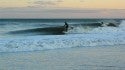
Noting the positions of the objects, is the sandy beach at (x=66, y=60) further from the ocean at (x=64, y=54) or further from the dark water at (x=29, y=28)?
the dark water at (x=29, y=28)

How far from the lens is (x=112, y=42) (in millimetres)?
18594

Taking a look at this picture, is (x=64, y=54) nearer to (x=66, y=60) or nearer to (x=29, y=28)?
(x=66, y=60)

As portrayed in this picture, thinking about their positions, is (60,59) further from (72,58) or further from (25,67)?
(25,67)

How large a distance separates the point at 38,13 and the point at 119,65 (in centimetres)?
3993

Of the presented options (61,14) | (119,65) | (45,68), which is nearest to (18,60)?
(45,68)

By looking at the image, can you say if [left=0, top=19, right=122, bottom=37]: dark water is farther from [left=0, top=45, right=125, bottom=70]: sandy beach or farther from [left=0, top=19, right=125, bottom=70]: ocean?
[left=0, top=45, right=125, bottom=70]: sandy beach

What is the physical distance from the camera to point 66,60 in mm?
13211

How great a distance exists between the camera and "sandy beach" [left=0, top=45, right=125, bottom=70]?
12031 mm

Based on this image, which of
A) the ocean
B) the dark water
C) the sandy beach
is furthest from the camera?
the dark water

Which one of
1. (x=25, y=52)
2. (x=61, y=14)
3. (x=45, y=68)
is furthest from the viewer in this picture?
(x=61, y=14)

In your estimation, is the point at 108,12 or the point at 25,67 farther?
the point at 108,12

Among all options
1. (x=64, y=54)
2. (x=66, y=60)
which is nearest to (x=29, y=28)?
(x=64, y=54)

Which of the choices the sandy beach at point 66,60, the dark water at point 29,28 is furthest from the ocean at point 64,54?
the dark water at point 29,28

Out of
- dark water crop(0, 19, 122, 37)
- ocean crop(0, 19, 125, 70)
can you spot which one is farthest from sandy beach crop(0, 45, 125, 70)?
dark water crop(0, 19, 122, 37)
